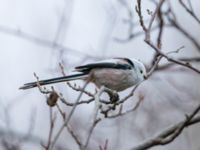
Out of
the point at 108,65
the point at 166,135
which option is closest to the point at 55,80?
the point at 108,65

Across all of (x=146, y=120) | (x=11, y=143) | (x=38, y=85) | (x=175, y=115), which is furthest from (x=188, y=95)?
(x=38, y=85)

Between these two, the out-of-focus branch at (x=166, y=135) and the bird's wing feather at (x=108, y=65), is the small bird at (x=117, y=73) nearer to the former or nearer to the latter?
the bird's wing feather at (x=108, y=65)

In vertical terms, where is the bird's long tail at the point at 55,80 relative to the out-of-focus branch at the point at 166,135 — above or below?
above

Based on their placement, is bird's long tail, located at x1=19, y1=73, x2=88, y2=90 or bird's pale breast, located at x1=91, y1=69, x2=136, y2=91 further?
bird's pale breast, located at x1=91, y1=69, x2=136, y2=91

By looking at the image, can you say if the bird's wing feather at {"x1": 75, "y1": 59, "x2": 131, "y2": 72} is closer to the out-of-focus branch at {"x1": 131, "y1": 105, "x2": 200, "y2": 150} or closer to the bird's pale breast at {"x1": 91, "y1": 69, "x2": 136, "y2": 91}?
the bird's pale breast at {"x1": 91, "y1": 69, "x2": 136, "y2": 91}

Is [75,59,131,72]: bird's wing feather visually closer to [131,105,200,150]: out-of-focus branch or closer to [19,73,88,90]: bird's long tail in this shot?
[19,73,88,90]: bird's long tail

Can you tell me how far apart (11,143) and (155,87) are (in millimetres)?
2298


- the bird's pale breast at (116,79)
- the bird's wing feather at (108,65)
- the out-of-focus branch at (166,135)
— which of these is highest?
the bird's wing feather at (108,65)

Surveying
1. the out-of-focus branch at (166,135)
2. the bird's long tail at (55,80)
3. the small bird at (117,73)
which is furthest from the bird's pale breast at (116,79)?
the out-of-focus branch at (166,135)

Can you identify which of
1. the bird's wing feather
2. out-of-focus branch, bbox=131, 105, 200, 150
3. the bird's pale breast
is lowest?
out-of-focus branch, bbox=131, 105, 200, 150

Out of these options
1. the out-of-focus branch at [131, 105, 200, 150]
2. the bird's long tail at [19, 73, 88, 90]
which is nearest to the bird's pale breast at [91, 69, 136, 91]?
the bird's long tail at [19, 73, 88, 90]

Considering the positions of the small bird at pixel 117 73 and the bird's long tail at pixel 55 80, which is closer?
the bird's long tail at pixel 55 80

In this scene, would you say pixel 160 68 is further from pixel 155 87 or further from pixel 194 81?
pixel 194 81

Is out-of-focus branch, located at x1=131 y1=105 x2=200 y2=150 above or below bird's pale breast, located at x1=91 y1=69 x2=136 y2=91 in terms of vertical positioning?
below
